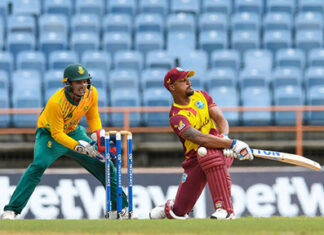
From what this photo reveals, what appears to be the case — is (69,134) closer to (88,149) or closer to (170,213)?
(88,149)

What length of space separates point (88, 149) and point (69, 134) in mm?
568

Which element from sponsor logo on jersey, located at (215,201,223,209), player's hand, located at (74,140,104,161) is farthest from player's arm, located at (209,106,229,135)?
player's hand, located at (74,140,104,161)

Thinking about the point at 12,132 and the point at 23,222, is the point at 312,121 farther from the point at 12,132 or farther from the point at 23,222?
the point at 23,222

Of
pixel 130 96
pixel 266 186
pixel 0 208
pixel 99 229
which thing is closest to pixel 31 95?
pixel 130 96

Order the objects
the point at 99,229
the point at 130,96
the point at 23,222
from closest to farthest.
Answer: the point at 99,229 < the point at 23,222 < the point at 130,96

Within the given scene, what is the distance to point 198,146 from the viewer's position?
303 inches

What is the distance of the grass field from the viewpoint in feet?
20.1

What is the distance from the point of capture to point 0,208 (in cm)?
1112

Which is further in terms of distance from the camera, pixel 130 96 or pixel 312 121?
pixel 130 96

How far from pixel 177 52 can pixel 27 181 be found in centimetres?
696

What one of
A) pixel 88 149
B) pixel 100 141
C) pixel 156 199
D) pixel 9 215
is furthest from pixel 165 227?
pixel 156 199

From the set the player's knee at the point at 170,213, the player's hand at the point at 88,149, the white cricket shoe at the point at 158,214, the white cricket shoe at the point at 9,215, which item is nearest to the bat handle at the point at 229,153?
the player's knee at the point at 170,213

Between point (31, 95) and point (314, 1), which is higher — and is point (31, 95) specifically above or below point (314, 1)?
below

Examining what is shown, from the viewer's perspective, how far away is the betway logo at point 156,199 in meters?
11.1
